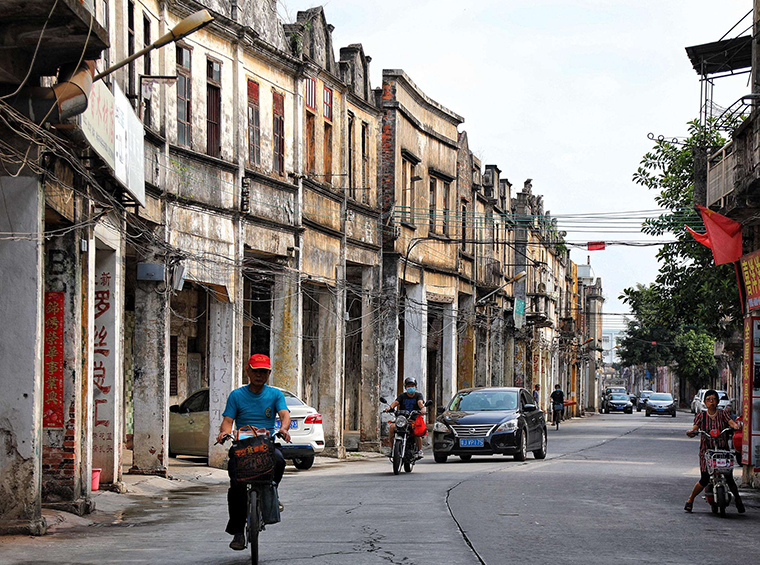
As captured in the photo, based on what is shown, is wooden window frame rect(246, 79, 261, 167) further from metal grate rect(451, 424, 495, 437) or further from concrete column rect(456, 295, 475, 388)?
concrete column rect(456, 295, 475, 388)

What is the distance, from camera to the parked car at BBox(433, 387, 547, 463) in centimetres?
2434

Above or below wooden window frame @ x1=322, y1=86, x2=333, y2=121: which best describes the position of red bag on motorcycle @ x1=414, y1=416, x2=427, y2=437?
below

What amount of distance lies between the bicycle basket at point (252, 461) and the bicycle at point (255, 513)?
57 millimetres

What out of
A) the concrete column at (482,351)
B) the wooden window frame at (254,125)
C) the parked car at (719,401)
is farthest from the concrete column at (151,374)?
the concrete column at (482,351)

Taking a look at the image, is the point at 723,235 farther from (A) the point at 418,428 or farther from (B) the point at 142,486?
(B) the point at 142,486

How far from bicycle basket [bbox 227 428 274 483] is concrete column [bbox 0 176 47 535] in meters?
3.58

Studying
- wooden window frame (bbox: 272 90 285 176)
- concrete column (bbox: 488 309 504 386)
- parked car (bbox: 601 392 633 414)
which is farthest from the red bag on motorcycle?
parked car (bbox: 601 392 633 414)

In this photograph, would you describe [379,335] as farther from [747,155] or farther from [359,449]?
[747,155]

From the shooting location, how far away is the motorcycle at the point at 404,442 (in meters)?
20.6

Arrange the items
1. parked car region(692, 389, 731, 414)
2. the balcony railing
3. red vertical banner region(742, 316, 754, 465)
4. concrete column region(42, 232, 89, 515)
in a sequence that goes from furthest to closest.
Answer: the balcony railing < red vertical banner region(742, 316, 754, 465) < parked car region(692, 389, 731, 414) < concrete column region(42, 232, 89, 515)

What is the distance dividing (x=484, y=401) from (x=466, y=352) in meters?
19.6

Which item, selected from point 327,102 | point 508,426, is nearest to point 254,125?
point 327,102

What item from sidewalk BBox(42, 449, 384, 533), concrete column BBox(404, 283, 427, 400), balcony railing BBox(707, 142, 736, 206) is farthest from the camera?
concrete column BBox(404, 283, 427, 400)

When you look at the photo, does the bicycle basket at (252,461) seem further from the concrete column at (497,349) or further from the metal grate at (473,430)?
the concrete column at (497,349)
